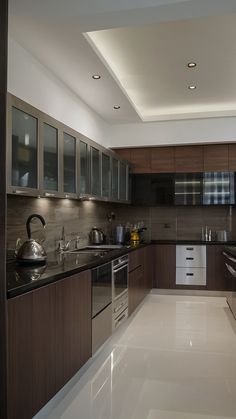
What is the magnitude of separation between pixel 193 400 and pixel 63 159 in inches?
87.7

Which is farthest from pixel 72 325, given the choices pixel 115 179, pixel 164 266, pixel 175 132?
pixel 175 132

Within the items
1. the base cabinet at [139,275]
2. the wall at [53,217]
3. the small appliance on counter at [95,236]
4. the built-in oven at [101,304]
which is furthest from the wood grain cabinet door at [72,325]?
the small appliance on counter at [95,236]

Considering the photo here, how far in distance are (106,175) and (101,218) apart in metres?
1.04

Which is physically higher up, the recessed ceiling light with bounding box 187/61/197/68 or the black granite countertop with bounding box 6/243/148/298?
the recessed ceiling light with bounding box 187/61/197/68

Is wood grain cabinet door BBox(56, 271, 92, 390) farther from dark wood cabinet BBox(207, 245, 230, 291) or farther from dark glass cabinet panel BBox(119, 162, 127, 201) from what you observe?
dark wood cabinet BBox(207, 245, 230, 291)

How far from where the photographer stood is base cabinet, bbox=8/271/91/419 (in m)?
1.84

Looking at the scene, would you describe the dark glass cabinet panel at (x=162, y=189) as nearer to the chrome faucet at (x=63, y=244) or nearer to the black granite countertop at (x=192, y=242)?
the black granite countertop at (x=192, y=242)

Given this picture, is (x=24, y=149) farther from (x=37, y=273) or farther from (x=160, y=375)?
(x=160, y=375)

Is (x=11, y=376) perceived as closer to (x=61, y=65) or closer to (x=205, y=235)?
(x=61, y=65)

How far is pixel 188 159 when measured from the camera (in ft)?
19.8

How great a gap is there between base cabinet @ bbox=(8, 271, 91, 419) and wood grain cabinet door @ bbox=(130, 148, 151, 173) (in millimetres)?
3592

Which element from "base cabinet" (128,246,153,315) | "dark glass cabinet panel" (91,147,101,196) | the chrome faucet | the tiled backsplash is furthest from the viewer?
"base cabinet" (128,246,153,315)

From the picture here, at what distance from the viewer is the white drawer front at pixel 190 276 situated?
5.82 m

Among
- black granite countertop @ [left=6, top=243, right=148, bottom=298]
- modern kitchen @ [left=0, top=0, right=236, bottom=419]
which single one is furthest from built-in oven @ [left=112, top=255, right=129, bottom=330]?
black granite countertop @ [left=6, top=243, right=148, bottom=298]
